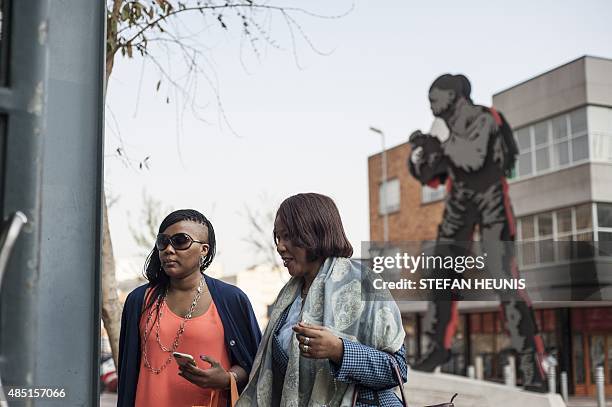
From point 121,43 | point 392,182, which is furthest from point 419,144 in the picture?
point 121,43

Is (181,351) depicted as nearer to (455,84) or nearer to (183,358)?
(183,358)

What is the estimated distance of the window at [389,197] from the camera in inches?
1843

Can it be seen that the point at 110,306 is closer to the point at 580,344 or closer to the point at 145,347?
the point at 145,347

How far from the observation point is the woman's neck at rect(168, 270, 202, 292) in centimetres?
363

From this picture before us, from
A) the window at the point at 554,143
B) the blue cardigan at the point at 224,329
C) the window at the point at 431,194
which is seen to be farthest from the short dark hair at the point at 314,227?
the window at the point at 431,194

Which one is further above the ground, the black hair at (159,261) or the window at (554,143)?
the window at (554,143)

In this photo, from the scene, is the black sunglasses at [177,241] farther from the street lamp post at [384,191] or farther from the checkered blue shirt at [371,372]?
the street lamp post at [384,191]

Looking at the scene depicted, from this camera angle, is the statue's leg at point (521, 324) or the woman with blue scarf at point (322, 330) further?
the statue's leg at point (521, 324)

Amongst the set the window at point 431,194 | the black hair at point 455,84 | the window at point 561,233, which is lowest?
the window at point 561,233

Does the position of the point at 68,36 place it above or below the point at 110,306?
above

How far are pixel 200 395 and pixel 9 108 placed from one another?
200 cm

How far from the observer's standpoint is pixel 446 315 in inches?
1249

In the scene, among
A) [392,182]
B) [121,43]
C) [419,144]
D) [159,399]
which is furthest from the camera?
[392,182]

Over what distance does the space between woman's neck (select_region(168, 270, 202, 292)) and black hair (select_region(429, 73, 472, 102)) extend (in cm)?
3073
